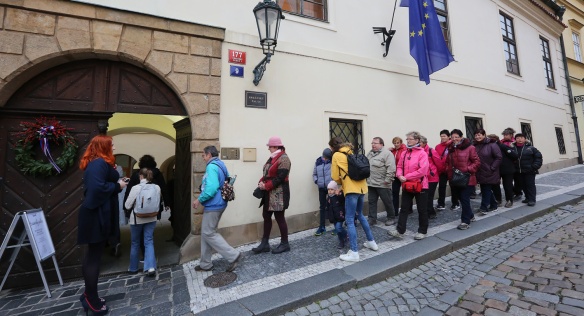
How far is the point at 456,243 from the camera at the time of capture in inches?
165

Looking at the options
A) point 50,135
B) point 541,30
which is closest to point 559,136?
point 541,30

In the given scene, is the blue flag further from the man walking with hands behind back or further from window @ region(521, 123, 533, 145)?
window @ region(521, 123, 533, 145)

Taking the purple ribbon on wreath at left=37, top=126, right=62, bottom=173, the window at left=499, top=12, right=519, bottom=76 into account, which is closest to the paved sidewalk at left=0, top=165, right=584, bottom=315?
the purple ribbon on wreath at left=37, top=126, right=62, bottom=173

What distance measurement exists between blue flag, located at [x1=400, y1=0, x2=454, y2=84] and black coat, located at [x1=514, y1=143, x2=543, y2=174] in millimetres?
2778

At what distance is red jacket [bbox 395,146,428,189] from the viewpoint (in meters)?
4.32

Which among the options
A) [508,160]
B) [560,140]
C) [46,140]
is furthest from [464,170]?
[560,140]

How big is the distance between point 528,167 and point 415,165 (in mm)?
3854

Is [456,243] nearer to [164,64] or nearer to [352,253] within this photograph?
[352,253]

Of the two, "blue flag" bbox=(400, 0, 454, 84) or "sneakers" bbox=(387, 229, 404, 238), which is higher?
"blue flag" bbox=(400, 0, 454, 84)

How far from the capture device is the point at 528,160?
6164 mm

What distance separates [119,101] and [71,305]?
2.93 meters

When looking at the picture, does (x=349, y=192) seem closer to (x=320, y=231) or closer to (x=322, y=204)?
(x=322, y=204)

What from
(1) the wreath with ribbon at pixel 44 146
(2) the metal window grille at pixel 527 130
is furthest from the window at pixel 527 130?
(1) the wreath with ribbon at pixel 44 146

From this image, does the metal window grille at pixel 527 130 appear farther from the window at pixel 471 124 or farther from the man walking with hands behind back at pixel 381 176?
the man walking with hands behind back at pixel 381 176
